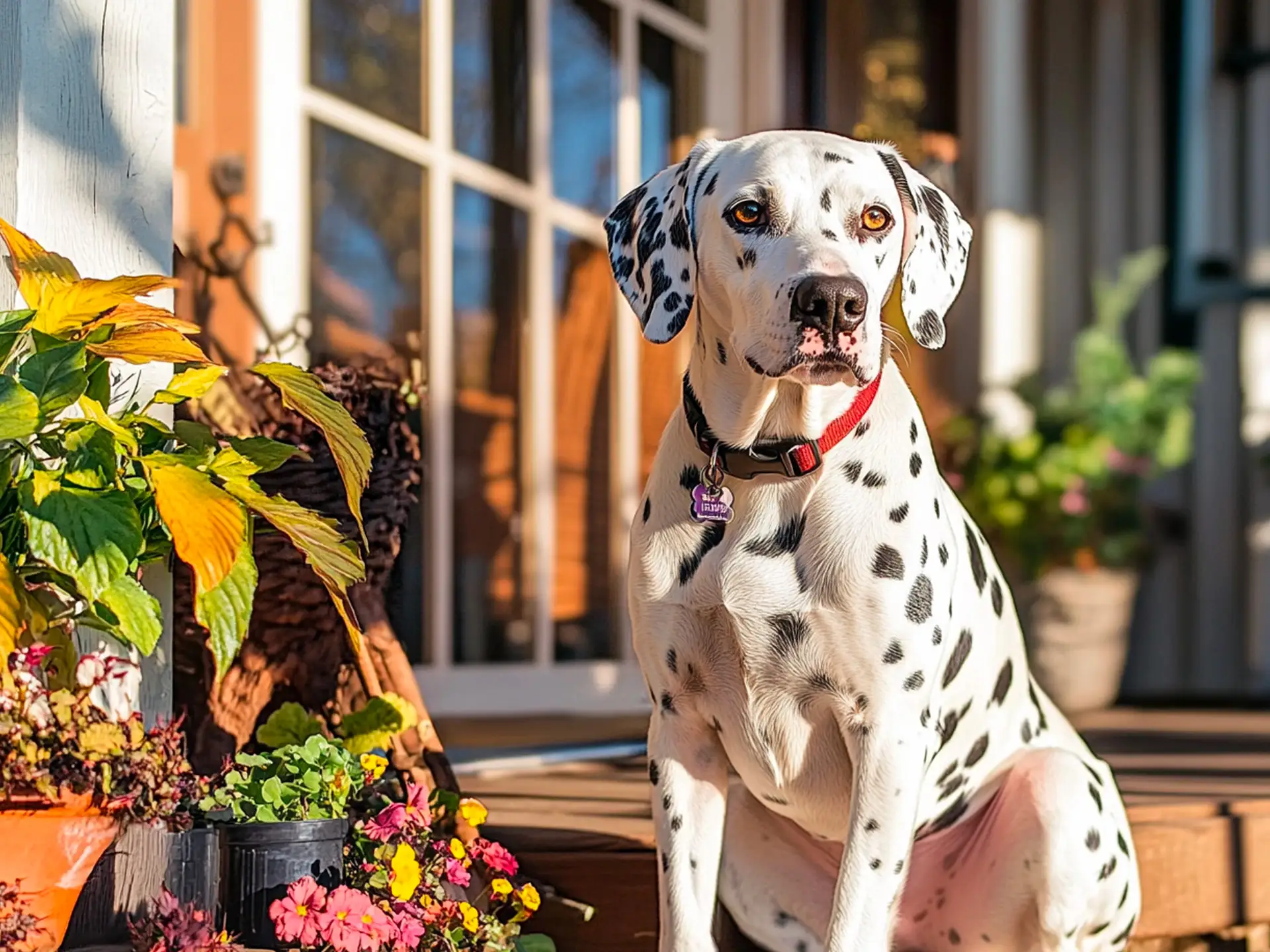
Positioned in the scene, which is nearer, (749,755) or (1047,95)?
(749,755)

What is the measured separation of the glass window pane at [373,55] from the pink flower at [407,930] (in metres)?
2.46

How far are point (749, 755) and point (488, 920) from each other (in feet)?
1.45

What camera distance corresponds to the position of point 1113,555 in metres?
5.54

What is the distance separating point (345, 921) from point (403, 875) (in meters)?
0.13

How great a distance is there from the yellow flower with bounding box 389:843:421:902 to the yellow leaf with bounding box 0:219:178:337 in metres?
0.81

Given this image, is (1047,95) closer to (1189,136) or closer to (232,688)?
(1189,136)

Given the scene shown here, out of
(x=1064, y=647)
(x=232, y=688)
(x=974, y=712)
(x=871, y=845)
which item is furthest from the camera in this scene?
(x=1064, y=647)

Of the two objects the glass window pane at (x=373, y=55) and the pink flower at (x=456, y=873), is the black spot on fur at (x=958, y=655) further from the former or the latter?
the glass window pane at (x=373, y=55)

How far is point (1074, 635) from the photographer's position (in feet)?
17.5

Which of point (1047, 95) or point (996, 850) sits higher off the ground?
point (1047, 95)

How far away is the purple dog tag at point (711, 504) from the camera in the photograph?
2.10 meters

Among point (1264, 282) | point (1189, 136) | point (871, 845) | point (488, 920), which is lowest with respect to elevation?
point (488, 920)

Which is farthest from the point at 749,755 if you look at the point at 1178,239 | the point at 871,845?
the point at 1178,239

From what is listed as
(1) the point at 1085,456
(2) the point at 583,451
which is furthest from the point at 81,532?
(1) the point at 1085,456
